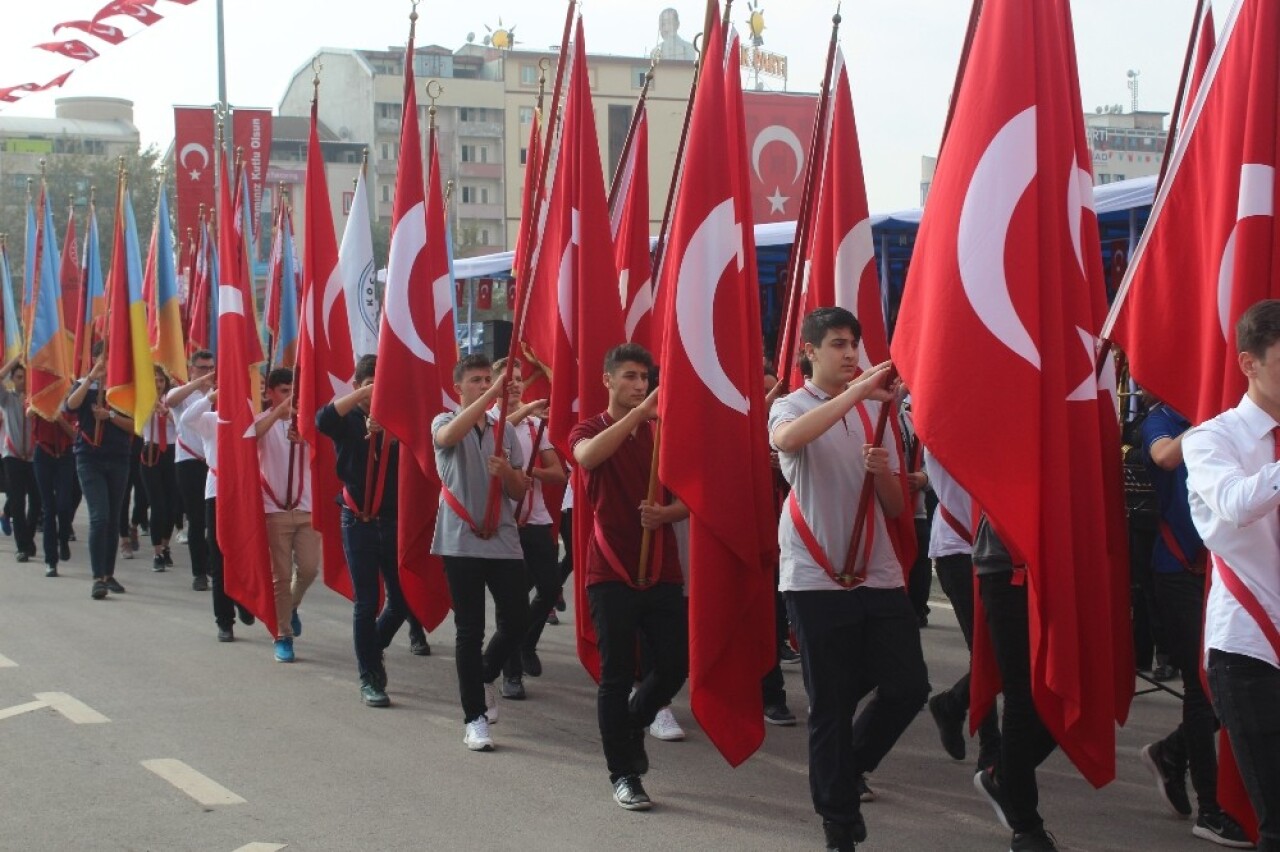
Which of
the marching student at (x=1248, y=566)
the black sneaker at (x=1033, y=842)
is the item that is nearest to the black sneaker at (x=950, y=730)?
the black sneaker at (x=1033, y=842)

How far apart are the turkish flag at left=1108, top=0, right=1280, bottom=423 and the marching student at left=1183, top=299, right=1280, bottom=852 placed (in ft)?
3.34

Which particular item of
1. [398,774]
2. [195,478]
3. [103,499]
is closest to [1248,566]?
[398,774]

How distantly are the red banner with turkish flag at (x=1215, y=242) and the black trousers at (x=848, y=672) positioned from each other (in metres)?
1.11

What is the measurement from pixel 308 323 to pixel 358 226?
1050mm

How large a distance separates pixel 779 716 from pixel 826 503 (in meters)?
→ 2.82

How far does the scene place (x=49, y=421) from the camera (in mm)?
15898

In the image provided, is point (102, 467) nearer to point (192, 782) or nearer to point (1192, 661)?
point (192, 782)

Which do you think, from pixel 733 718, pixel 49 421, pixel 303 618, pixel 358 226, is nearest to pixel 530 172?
pixel 358 226

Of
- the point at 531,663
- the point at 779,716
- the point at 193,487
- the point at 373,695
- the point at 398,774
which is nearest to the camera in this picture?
the point at 398,774

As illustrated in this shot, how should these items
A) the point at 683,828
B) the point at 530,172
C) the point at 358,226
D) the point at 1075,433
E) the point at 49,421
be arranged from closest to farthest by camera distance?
the point at 1075,433 → the point at 683,828 → the point at 530,172 → the point at 358,226 → the point at 49,421

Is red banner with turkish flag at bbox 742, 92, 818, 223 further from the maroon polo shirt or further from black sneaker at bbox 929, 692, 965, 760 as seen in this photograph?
the maroon polo shirt

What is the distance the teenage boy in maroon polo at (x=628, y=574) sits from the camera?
679 centimetres

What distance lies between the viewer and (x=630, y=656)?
6.85 metres

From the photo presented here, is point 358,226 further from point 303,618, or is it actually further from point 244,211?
point 244,211
